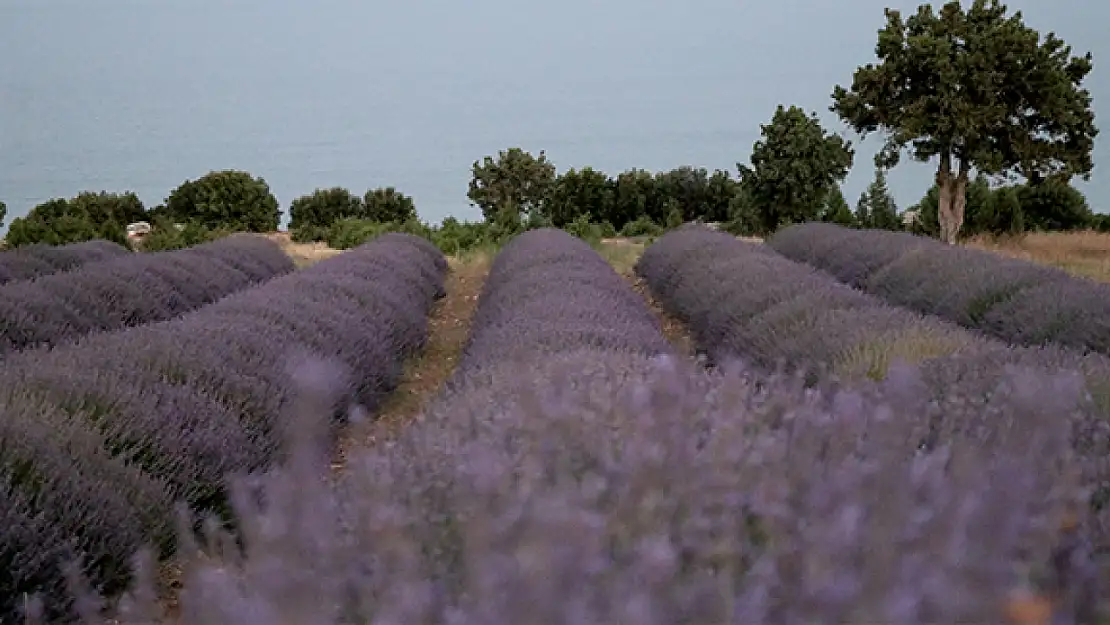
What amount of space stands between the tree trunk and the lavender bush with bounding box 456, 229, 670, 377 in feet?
37.8

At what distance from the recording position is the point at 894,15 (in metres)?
22.5

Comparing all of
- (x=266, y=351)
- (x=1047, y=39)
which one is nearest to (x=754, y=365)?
(x=266, y=351)

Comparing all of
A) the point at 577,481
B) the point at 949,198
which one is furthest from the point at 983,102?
the point at 577,481

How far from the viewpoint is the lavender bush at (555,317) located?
4.86 metres

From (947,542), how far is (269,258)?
498 inches

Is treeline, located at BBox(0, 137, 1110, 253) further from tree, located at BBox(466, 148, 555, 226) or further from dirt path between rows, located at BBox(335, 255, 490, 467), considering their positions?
dirt path between rows, located at BBox(335, 255, 490, 467)

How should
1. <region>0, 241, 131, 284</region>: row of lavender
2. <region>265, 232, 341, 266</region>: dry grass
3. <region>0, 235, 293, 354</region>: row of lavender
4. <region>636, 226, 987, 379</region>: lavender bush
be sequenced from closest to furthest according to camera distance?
1. <region>636, 226, 987, 379</region>: lavender bush
2. <region>0, 235, 293, 354</region>: row of lavender
3. <region>0, 241, 131, 284</region>: row of lavender
4. <region>265, 232, 341, 266</region>: dry grass

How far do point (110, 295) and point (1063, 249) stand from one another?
14.3 m

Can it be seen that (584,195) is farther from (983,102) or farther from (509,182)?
A: (983,102)

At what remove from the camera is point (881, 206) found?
78.7ft

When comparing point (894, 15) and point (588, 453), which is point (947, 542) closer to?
point (588, 453)

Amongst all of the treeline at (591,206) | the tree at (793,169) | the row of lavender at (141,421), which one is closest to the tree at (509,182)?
the treeline at (591,206)

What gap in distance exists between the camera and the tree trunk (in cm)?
2083

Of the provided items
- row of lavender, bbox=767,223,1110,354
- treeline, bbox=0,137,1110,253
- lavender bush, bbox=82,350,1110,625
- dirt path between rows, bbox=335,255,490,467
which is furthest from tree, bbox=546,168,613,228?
lavender bush, bbox=82,350,1110,625
